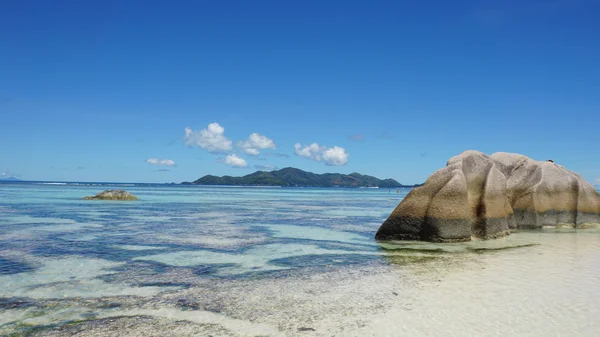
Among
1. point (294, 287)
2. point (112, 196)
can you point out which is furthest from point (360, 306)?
point (112, 196)

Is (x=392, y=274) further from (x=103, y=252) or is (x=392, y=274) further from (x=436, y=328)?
(x=103, y=252)

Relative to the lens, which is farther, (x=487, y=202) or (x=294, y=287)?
(x=487, y=202)

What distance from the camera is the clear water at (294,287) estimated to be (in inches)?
308

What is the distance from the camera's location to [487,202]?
19.2m

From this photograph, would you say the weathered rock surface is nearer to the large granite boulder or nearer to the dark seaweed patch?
the dark seaweed patch

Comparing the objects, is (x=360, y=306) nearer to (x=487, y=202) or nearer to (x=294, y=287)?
(x=294, y=287)

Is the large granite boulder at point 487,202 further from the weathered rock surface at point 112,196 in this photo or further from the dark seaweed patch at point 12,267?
the weathered rock surface at point 112,196

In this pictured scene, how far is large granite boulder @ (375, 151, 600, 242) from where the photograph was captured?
59.2 ft

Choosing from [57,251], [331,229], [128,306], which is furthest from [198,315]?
[331,229]

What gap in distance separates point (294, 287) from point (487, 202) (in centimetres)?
1234

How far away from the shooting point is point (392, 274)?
12.2 m

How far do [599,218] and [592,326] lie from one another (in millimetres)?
21422

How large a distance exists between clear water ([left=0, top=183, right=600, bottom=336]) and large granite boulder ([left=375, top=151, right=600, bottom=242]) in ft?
3.55

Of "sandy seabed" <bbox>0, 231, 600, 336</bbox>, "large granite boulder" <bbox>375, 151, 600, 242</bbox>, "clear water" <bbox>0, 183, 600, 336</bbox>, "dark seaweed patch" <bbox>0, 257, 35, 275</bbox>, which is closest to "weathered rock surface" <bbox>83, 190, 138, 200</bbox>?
"clear water" <bbox>0, 183, 600, 336</bbox>
